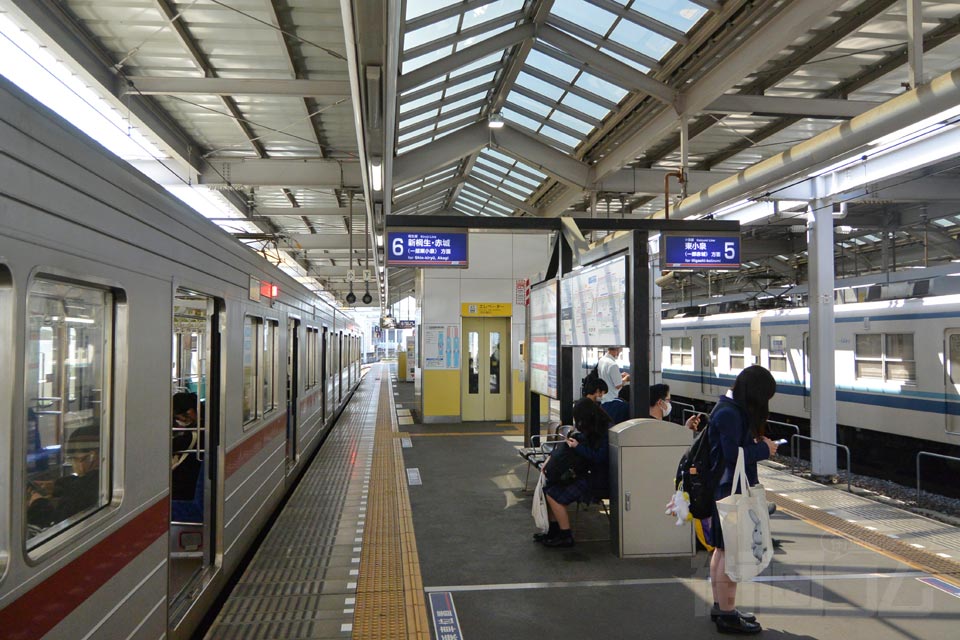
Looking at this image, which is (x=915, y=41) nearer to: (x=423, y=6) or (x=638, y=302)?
Result: (x=638, y=302)

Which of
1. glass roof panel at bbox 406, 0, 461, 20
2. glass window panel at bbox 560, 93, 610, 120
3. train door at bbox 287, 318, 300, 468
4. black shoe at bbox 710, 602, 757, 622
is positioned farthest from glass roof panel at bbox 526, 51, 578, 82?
black shoe at bbox 710, 602, 757, 622

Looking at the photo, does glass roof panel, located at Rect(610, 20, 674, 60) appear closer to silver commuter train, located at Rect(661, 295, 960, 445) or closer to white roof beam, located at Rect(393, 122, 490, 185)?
white roof beam, located at Rect(393, 122, 490, 185)

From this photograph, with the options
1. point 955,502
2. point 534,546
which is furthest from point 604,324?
point 955,502

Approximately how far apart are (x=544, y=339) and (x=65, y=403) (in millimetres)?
6239

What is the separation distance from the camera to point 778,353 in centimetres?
1238

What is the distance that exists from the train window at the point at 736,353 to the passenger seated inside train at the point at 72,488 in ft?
42.9

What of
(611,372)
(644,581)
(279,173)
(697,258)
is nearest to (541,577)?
(644,581)

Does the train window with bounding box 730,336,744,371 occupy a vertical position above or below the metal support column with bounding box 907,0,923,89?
below

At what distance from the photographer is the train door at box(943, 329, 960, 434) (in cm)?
862

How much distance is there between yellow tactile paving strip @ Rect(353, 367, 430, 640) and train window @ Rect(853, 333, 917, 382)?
24.1 feet

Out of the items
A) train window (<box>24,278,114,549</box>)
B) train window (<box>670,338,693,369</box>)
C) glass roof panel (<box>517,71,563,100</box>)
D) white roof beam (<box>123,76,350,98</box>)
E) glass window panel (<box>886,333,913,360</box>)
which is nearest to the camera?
train window (<box>24,278,114,549</box>)

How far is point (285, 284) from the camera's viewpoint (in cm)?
720

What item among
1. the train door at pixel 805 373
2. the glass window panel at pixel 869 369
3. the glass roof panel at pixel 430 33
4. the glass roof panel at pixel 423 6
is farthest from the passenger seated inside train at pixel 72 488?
the train door at pixel 805 373

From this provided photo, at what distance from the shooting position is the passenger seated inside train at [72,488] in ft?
6.98
